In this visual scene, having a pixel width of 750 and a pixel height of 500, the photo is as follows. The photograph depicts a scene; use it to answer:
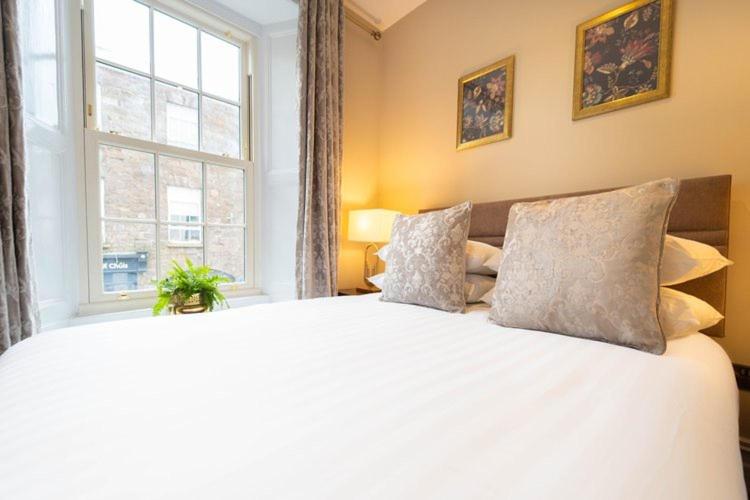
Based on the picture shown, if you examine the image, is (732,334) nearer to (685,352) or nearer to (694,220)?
(694,220)

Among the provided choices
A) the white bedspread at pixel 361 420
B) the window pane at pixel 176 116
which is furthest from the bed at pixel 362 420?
the window pane at pixel 176 116

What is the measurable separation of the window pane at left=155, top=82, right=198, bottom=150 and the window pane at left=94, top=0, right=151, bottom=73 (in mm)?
160

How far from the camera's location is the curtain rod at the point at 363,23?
2.53 meters

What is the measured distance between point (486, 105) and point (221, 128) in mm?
1817

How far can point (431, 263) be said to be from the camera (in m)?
1.47

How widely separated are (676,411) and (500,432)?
14.2 inches

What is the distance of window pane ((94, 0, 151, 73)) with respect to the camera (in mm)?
1868

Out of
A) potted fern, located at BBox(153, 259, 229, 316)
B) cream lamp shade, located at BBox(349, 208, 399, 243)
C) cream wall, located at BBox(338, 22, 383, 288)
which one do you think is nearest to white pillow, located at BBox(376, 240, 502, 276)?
cream lamp shade, located at BBox(349, 208, 399, 243)

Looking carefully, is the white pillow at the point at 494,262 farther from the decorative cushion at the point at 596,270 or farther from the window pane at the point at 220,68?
the window pane at the point at 220,68

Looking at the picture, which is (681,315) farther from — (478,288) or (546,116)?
(546,116)

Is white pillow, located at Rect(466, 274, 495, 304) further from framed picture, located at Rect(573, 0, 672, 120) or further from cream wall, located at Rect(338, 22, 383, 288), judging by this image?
cream wall, located at Rect(338, 22, 383, 288)

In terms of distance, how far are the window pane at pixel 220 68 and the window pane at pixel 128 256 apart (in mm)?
1054

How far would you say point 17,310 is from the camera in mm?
1285

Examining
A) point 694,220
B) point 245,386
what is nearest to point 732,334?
point 694,220
